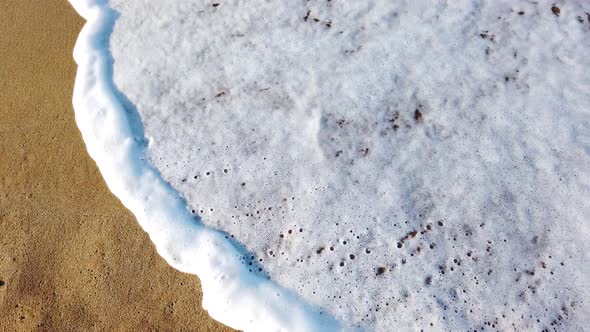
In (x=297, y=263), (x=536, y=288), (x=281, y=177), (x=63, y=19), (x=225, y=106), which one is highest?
(x=63, y=19)

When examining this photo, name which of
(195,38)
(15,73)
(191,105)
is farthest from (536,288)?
(15,73)

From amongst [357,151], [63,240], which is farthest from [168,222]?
[357,151]

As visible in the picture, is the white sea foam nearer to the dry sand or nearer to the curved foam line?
the curved foam line

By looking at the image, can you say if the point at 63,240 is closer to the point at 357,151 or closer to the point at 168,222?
the point at 168,222

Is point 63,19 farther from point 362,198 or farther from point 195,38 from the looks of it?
point 362,198

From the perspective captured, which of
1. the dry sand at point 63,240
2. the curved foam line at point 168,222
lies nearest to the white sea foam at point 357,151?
the curved foam line at point 168,222

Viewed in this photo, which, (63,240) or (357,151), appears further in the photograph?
(357,151)

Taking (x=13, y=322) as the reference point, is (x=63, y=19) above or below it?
above
